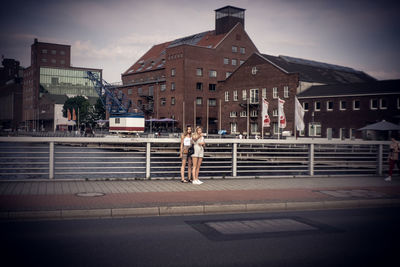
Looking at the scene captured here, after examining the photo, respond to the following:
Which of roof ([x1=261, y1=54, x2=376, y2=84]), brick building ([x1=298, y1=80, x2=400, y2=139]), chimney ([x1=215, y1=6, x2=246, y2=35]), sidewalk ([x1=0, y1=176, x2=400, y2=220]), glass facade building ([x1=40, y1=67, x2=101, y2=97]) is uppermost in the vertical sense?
chimney ([x1=215, y1=6, x2=246, y2=35])

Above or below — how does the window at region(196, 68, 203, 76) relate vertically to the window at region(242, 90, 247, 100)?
above

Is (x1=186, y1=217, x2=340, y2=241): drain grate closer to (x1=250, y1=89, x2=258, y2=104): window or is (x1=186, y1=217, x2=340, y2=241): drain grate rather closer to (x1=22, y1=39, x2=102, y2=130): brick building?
(x1=250, y1=89, x2=258, y2=104): window

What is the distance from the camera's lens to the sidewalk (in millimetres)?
8156

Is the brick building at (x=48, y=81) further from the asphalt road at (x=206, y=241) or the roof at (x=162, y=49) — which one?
the asphalt road at (x=206, y=241)

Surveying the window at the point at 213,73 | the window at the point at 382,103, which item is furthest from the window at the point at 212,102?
the window at the point at 382,103

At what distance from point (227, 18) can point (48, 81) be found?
248ft

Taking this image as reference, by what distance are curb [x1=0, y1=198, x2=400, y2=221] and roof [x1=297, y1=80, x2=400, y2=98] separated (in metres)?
46.3

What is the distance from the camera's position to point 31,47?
136 meters

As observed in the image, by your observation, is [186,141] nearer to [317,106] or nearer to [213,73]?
[317,106]

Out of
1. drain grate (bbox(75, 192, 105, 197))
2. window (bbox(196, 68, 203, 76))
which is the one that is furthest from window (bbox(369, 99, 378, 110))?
drain grate (bbox(75, 192, 105, 197))

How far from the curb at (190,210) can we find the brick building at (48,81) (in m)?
125

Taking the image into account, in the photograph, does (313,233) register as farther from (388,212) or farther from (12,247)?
(12,247)

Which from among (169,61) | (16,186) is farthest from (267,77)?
(16,186)

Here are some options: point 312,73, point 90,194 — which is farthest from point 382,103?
point 90,194
